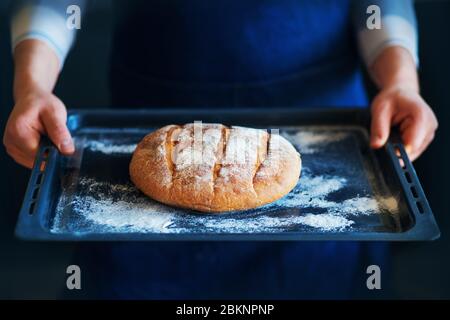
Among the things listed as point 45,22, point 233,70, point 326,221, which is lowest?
point 326,221

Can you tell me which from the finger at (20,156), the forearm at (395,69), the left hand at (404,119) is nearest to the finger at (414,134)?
the left hand at (404,119)

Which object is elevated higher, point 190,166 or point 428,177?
point 190,166

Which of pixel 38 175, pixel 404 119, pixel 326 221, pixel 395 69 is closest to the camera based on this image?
pixel 326 221

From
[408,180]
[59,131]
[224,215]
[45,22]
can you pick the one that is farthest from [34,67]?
[408,180]

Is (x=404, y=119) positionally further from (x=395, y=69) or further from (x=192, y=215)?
(x=192, y=215)

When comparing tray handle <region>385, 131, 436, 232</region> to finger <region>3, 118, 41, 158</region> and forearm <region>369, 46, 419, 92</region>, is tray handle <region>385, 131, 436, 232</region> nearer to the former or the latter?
forearm <region>369, 46, 419, 92</region>

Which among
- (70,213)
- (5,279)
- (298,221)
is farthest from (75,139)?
(5,279)

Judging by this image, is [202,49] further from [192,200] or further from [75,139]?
[192,200]

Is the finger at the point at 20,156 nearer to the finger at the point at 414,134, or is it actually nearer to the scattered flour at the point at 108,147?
the scattered flour at the point at 108,147
